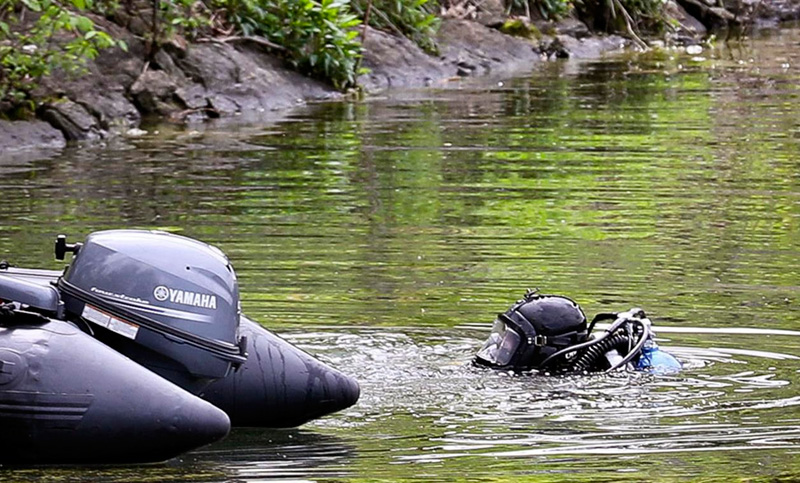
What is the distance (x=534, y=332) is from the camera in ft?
21.0

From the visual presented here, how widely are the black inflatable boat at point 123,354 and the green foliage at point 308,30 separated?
14364 millimetres

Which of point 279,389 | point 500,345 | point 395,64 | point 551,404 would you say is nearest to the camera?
point 279,389

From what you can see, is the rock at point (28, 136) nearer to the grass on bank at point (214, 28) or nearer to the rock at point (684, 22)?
the grass on bank at point (214, 28)

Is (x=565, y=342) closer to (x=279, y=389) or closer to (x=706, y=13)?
(x=279, y=389)

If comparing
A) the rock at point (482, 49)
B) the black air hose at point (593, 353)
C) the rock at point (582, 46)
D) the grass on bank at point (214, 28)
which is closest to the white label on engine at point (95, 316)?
the black air hose at point (593, 353)

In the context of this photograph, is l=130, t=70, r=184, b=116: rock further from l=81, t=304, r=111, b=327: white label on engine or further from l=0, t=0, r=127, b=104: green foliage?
l=81, t=304, r=111, b=327: white label on engine

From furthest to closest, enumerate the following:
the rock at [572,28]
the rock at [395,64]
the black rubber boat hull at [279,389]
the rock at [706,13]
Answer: the rock at [706,13]
the rock at [572,28]
the rock at [395,64]
the black rubber boat hull at [279,389]

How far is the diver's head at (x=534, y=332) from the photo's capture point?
6.40 metres

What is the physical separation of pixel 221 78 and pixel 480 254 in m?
10.0

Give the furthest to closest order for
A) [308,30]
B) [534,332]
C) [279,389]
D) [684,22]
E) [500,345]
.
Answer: [684,22], [308,30], [500,345], [534,332], [279,389]

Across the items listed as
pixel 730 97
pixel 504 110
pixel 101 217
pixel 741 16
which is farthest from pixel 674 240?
pixel 741 16

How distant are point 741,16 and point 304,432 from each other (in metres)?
29.7

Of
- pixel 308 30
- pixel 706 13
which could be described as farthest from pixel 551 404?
pixel 706 13

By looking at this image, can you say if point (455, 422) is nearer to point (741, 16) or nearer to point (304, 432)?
point (304, 432)
